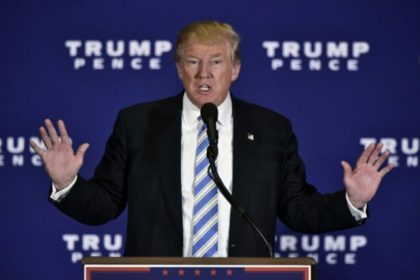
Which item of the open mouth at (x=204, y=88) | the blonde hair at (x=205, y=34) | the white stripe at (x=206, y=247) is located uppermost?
the blonde hair at (x=205, y=34)

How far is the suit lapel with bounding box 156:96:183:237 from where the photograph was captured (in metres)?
2.27

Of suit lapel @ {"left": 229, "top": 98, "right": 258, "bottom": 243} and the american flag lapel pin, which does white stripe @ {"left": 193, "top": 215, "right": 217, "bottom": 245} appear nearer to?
suit lapel @ {"left": 229, "top": 98, "right": 258, "bottom": 243}

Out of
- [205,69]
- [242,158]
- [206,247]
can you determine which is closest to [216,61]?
[205,69]

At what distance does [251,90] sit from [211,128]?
1480mm

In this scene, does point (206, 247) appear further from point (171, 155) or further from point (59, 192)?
point (59, 192)

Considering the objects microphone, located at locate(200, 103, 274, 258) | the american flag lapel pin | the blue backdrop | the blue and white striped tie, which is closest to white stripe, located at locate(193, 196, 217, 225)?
the blue and white striped tie

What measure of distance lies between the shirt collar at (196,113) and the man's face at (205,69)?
46mm

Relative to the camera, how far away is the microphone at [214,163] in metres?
1.82

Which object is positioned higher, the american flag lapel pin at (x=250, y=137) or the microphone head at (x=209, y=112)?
the microphone head at (x=209, y=112)

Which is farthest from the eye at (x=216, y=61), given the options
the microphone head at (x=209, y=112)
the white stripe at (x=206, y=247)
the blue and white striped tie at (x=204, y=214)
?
the white stripe at (x=206, y=247)

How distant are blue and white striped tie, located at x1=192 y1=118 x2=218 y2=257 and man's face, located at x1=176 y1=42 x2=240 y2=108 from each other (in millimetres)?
169

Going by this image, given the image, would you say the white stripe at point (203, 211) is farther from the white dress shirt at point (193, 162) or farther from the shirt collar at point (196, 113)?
the shirt collar at point (196, 113)

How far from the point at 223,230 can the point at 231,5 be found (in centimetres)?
135

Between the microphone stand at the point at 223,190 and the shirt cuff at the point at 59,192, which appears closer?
the microphone stand at the point at 223,190
